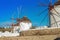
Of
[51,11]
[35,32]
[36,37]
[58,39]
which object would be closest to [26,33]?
[35,32]

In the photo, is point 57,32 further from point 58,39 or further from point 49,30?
point 58,39

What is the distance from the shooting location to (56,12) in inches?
931

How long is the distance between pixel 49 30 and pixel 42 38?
753 millimetres

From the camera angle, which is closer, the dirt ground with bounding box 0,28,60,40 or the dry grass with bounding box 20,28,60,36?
the dirt ground with bounding box 0,28,60,40

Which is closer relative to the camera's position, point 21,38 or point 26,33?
point 21,38

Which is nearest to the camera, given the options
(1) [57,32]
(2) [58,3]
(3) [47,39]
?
(3) [47,39]

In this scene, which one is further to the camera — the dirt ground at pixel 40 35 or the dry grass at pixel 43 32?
the dry grass at pixel 43 32

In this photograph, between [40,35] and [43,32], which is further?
[43,32]

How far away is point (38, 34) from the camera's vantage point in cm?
891

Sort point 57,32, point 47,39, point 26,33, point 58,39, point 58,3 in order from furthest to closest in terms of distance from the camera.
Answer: point 58,3, point 26,33, point 57,32, point 47,39, point 58,39

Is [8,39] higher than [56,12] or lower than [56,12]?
lower

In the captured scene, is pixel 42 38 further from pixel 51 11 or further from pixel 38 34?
pixel 51 11

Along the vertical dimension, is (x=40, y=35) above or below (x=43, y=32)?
below

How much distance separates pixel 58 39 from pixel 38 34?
1939 mm
